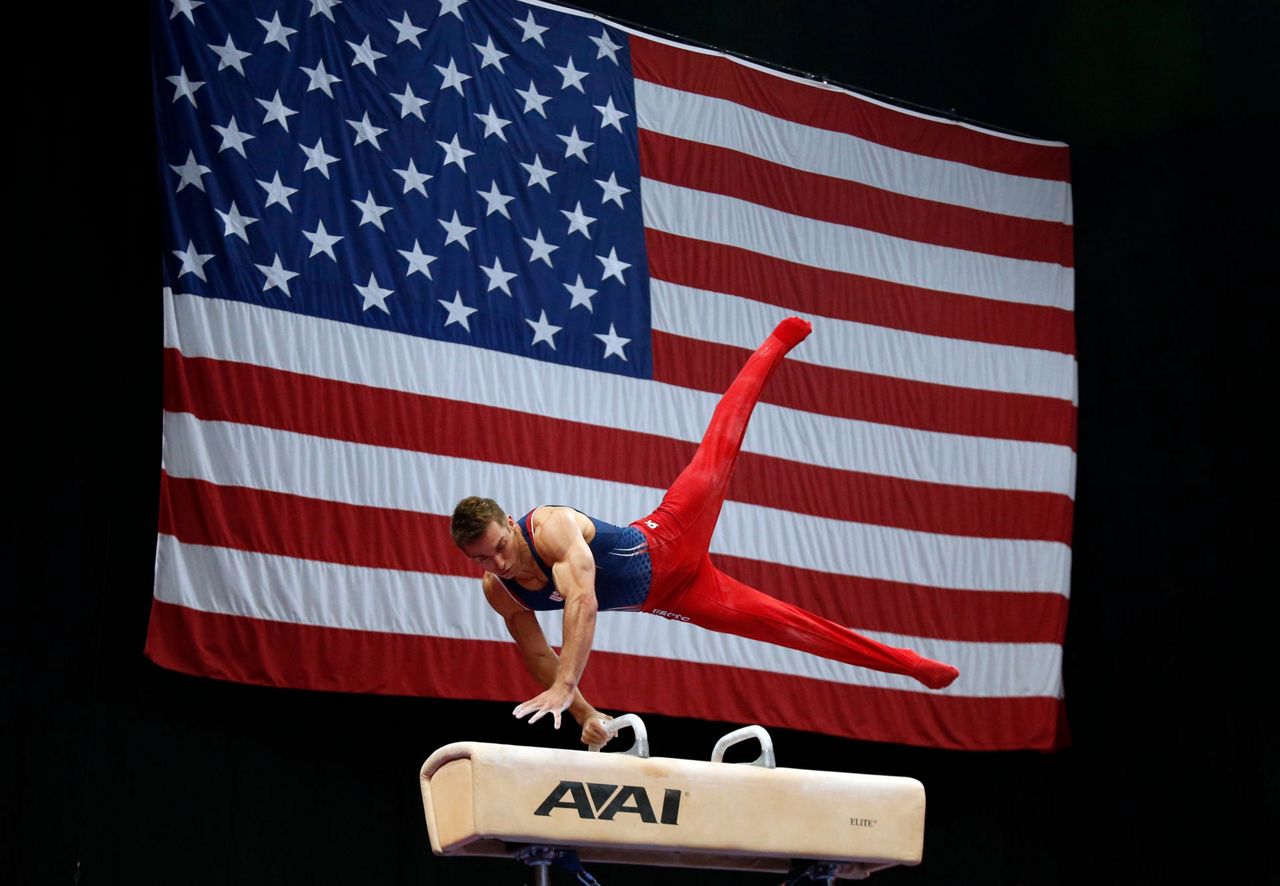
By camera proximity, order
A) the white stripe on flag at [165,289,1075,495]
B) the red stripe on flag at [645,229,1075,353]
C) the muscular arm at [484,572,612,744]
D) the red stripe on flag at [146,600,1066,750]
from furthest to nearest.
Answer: the red stripe on flag at [645,229,1075,353]
the white stripe on flag at [165,289,1075,495]
the red stripe on flag at [146,600,1066,750]
the muscular arm at [484,572,612,744]

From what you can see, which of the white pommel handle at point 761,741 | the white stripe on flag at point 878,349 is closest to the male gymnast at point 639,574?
the white pommel handle at point 761,741

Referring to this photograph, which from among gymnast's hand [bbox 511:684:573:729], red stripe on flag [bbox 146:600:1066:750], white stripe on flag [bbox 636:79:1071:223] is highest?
white stripe on flag [bbox 636:79:1071:223]

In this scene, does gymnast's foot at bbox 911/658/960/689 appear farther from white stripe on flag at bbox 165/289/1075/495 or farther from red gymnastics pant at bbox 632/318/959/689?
white stripe on flag at bbox 165/289/1075/495

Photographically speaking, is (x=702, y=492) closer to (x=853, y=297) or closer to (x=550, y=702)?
(x=550, y=702)

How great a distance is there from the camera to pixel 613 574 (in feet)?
16.2

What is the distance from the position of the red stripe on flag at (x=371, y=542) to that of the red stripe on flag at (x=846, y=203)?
2178 millimetres

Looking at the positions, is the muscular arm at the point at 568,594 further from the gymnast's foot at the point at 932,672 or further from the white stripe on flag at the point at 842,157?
the white stripe on flag at the point at 842,157

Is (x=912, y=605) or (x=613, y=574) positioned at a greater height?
(x=912, y=605)

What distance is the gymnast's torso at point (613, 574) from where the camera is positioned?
4887 millimetres

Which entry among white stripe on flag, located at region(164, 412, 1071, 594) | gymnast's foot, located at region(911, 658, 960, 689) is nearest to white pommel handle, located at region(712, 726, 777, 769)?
gymnast's foot, located at region(911, 658, 960, 689)

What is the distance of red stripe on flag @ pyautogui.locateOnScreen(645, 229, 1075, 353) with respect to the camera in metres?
8.00

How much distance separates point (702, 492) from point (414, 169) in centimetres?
299

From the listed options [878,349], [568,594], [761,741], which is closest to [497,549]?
[568,594]

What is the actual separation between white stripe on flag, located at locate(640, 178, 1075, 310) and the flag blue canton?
30 cm
